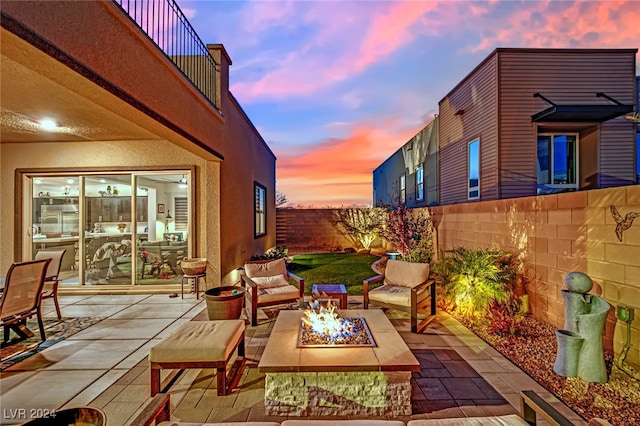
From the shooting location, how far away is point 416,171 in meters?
12.6

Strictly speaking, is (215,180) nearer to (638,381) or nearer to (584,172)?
(638,381)

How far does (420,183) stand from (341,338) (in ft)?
34.4

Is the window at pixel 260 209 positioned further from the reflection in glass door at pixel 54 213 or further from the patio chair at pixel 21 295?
the patio chair at pixel 21 295

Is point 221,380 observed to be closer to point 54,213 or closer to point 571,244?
point 571,244

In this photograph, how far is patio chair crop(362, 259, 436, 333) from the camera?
399 cm

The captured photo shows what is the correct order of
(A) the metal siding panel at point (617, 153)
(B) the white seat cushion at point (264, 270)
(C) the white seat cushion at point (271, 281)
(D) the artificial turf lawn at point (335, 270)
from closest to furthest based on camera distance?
1. (C) the white seat cushion at point (271, 281)
2. (B) the white seat cushion at point (264, 270)
3. (D) the artificial turf lawn at point (335, 270)
4. (A) the metal siding panel at point (617, 153)

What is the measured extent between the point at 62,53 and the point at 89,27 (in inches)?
17.3

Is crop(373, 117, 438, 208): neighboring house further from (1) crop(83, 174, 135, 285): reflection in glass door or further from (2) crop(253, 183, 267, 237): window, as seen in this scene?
(1) crop(83, 174, 135, 285): reflection in glass door

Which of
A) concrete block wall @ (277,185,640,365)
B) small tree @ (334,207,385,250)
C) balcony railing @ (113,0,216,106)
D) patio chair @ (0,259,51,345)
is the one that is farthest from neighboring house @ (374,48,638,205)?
patio chair @ (0,259,51,345)

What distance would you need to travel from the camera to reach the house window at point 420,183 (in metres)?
12.0

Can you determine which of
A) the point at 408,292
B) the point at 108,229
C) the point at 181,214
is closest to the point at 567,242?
the point at 408,292

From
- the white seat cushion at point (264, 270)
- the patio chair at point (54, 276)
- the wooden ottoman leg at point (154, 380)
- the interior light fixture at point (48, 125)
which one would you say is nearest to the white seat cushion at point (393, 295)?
the white seat cushion at point (264, 270)

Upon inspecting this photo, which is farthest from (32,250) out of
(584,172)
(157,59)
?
(584,172)

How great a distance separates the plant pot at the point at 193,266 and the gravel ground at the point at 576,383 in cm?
450
